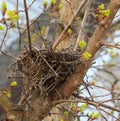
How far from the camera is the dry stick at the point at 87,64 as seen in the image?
111 inches

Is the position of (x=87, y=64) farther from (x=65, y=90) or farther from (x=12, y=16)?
(x=12, y=16)

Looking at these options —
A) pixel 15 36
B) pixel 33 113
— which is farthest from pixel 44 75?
pixel 15 36

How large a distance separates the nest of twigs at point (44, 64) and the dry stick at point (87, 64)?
8cm

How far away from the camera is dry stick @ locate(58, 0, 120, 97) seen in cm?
282

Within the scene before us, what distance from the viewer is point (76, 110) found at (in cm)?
293

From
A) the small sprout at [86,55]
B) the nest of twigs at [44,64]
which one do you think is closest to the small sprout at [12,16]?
the nest of twigs at [44,64]

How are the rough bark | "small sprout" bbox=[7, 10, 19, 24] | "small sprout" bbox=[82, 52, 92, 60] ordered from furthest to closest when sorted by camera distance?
the rough bark → "small sprout" bbox=[82, 52, 92, 60] → "small sprout" bbox=[7, 10, 19, 24]

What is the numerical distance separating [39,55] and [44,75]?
0.50ft

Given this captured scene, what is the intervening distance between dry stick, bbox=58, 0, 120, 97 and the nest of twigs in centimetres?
8

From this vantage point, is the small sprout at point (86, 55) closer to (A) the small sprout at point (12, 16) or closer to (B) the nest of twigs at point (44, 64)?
(B) the nest of twigs at point (44, 64)

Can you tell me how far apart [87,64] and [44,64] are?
309mm

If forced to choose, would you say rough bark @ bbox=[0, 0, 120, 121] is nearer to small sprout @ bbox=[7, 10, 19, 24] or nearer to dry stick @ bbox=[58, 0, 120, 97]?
dry stick @ bbox=[58, 0, 120, 97]

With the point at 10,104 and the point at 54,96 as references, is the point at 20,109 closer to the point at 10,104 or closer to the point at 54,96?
the point at 10,104

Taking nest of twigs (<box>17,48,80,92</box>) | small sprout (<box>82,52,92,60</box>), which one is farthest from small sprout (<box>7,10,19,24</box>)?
small sprout (<box>82,52,92,60</box>)
